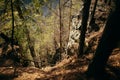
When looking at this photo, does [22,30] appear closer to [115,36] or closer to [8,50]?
[8,50]

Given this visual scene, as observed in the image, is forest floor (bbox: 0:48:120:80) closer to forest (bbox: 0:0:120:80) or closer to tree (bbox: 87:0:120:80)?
forest (bbox: 0:0:120:80)

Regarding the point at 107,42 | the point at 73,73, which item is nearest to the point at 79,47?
the point at 73,73

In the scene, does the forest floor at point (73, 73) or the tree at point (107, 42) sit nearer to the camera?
the tree at point (107, 42)

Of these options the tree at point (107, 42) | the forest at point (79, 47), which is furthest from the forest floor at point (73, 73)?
the tree at point (107, 42)

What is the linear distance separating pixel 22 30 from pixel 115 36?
989cm

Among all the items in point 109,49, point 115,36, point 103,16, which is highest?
point 115,36

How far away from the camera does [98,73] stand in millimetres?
7172

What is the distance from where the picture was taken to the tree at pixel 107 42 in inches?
232

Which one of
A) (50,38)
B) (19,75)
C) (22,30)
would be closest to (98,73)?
(19,75)

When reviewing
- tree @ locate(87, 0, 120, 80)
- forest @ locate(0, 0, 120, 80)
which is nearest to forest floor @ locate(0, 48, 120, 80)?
forest @ locate(0, 0, 120, 80)

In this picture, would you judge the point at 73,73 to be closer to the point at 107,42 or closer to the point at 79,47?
the point at 79,47

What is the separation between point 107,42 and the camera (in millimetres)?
6273

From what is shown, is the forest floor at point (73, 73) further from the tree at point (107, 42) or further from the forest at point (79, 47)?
the tree at point (107, 42)

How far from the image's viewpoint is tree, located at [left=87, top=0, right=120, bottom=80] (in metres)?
5.90
